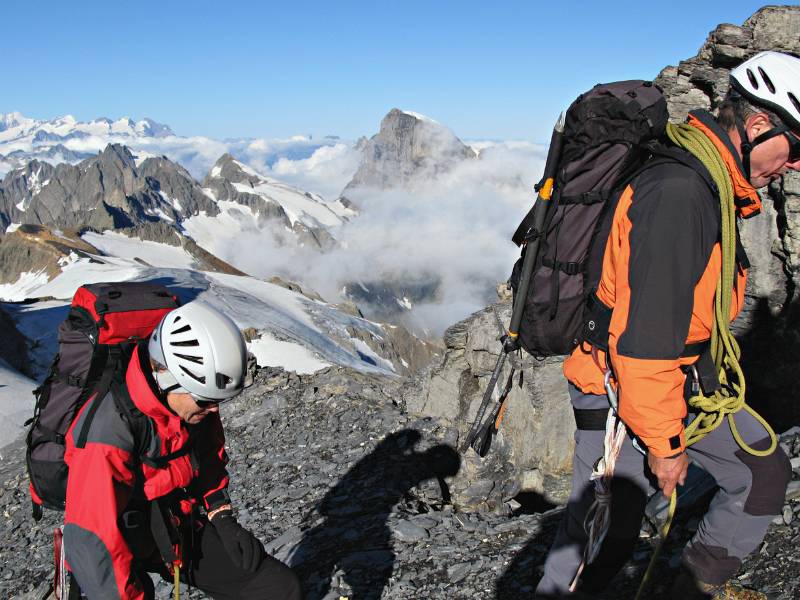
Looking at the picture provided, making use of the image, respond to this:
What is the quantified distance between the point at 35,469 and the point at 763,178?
586 cm

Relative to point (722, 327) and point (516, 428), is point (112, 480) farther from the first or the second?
point (516, 428)

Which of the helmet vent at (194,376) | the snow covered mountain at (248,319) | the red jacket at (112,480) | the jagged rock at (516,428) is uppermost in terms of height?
the helmet vent at (194,376)

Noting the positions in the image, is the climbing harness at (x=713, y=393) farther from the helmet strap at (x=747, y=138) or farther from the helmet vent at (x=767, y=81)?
the helmet vent at (x=767, y=81)

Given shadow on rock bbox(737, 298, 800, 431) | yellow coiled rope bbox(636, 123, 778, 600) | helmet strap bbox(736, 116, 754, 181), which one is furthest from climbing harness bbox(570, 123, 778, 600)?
shadow on rock bbox(737, 298, 800, 431)

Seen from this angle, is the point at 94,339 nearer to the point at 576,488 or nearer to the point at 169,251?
the point at 576,488

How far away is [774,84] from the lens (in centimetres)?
390

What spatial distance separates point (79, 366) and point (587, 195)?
4182mm

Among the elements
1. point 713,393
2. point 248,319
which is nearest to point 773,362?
point 713,393

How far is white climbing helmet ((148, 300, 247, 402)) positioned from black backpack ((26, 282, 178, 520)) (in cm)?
46

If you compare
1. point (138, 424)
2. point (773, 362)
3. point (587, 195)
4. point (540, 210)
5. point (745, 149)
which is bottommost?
point (773, 362)

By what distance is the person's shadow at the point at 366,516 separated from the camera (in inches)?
308

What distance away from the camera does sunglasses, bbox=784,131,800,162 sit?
390 centimetres

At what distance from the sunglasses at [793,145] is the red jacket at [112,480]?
15.1 ft

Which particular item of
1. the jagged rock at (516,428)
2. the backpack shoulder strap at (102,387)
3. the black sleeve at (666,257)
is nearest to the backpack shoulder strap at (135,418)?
the backpack shoulder strap at (102,387)
